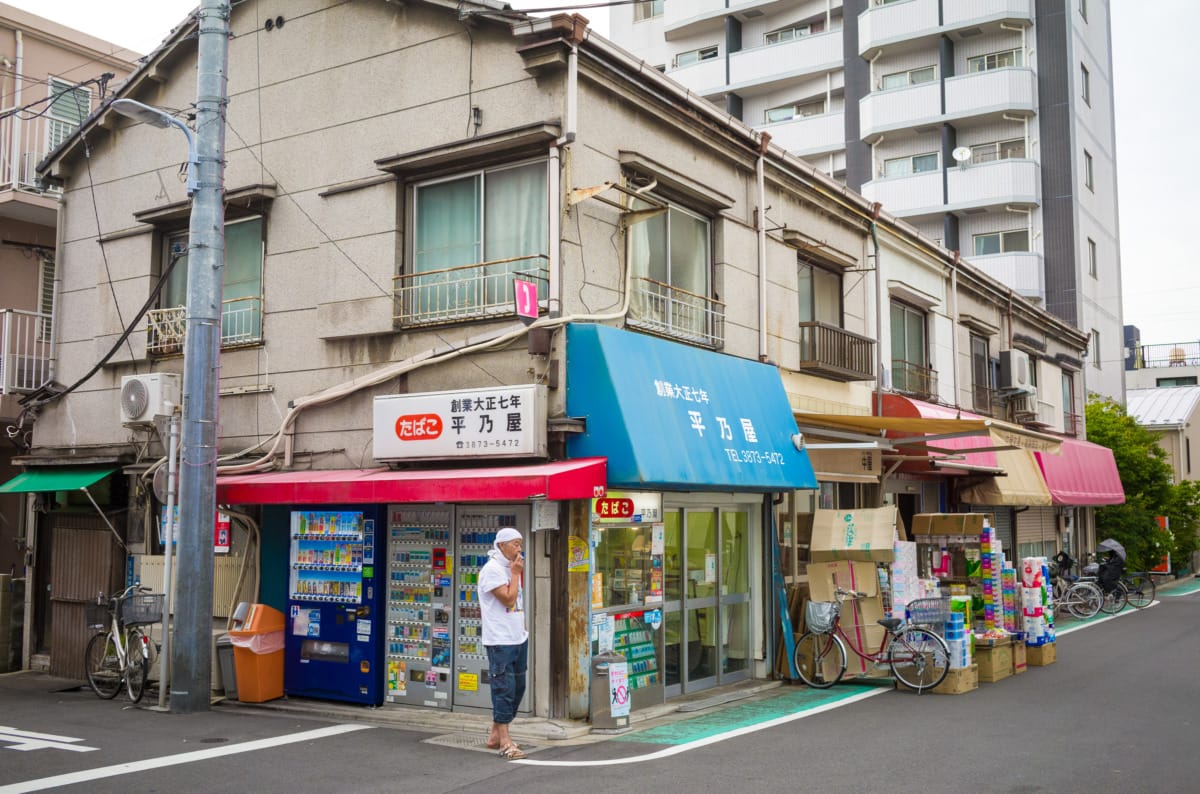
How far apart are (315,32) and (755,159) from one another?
6479 millimetres

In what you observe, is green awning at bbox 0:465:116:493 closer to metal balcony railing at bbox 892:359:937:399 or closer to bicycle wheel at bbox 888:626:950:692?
bicycle wheel at bbox 888:626:950:692

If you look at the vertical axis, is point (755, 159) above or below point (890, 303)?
above

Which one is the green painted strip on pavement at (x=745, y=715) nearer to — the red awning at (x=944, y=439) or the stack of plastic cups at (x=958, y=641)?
the stack of plastic cups at (x=958, y=641)

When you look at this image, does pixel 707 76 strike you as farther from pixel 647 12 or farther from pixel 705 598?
pixel 705 598

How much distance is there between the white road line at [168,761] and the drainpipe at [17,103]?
11843mm

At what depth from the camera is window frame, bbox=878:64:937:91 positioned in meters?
38.7

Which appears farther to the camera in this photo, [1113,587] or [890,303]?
[1113,587]

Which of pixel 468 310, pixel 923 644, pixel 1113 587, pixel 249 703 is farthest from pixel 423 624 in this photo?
pixel 1113 587

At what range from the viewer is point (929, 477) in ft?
70.5

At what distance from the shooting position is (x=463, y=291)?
1227cm

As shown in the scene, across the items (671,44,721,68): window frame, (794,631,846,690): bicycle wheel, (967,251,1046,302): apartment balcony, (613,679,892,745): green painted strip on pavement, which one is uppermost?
(671,44,721,68): window frame

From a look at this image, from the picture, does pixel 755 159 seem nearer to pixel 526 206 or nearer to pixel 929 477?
pixel 526 206

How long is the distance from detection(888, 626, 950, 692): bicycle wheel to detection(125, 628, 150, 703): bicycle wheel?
9.38 m

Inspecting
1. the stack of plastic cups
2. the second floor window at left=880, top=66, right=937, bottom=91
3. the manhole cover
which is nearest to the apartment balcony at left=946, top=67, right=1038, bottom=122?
the second floor window at left=880, top=66, right=937, bottom=91
